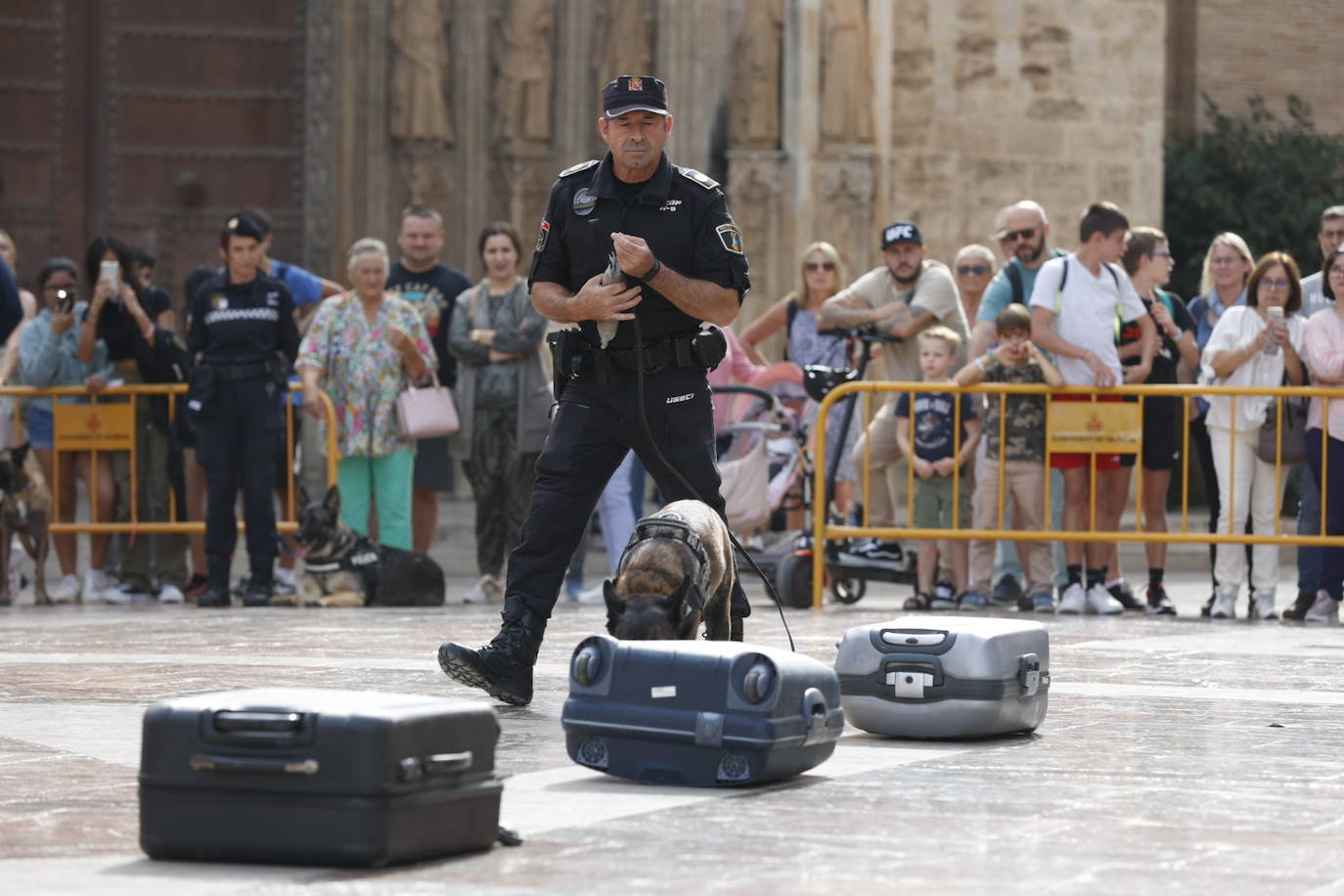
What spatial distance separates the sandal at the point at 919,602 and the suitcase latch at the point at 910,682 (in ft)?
19.9

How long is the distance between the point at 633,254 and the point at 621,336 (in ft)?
1.19

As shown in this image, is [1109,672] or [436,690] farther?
[1109,672]

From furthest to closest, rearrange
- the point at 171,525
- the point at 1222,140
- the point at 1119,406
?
1. the point at 1222,140
2. the point at 171,525
3. the point at 1119,406

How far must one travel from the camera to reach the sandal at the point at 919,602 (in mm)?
12711

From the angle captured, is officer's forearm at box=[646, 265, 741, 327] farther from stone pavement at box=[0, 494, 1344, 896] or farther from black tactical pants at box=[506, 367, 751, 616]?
stone pavement at box=[0, 494, 1344, 896]

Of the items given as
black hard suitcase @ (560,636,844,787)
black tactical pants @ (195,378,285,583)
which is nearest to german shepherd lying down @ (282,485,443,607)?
black tactical pants @ (195,378,285,583)

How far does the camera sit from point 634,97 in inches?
284

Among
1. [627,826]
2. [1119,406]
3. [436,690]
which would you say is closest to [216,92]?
[1119,406]

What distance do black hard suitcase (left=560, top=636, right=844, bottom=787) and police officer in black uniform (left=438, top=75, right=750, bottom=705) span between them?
154 cm

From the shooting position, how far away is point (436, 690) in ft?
25.0

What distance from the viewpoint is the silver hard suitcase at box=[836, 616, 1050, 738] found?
6.53 metres

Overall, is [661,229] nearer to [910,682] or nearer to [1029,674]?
[910,682]

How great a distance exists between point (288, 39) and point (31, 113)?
212cm

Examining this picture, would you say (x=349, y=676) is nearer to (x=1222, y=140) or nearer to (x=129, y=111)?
(x=129, y=111)
